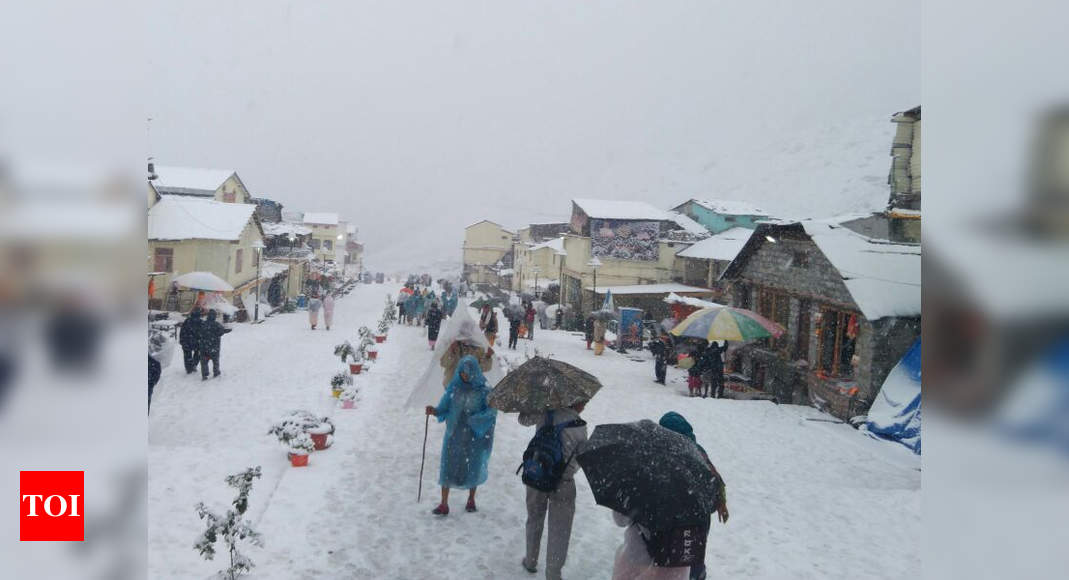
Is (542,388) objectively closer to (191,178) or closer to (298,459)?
(298,459)

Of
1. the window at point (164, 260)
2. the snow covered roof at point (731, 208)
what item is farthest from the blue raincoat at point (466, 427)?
the snow covered roof at point (731, 208)

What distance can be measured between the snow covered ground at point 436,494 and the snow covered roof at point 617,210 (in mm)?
14715

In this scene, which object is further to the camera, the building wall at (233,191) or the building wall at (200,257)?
the building wall at (233,191)

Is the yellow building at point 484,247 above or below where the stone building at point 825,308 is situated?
above

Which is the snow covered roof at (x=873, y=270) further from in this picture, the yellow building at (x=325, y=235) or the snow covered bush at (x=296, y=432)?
the yellow building at (x=325, y=235)

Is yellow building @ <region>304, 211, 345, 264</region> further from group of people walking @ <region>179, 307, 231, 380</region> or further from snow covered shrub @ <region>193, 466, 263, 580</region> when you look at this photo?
snow covered shrub @ <region>193, 466, 263, 580</region>

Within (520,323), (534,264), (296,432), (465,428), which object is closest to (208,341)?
(296,432)

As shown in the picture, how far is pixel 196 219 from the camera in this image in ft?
55.0

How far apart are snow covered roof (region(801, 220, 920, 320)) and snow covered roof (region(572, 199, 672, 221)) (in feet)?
46.5

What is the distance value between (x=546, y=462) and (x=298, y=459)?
11.5 feet

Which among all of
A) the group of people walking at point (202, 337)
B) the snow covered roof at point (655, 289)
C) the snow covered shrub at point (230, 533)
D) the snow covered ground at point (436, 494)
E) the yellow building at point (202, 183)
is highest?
the yellow building at point (202, 183)

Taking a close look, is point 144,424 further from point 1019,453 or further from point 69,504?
point 1019,453

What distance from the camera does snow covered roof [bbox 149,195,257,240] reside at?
1566 cm

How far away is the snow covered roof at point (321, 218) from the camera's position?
153 ft
